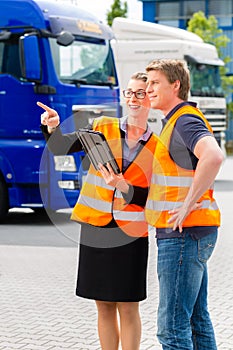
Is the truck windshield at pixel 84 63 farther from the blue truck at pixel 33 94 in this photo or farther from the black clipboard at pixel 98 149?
the black clipboard at pixel 98 149

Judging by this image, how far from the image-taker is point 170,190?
4395mm

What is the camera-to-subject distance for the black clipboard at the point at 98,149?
4645 mm

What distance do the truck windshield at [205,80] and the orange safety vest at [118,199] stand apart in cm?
1773

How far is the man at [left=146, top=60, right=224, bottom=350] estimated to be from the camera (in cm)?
437

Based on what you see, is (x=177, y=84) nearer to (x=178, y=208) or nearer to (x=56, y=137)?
(x=178, y=208)

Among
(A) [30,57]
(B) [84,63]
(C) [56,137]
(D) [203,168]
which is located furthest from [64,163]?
(D) [203,168]

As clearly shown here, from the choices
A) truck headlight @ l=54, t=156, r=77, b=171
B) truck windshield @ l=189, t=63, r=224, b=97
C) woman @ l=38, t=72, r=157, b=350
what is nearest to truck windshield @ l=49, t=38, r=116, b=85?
truck headlight @ l=54, t=156, r=77, b=171

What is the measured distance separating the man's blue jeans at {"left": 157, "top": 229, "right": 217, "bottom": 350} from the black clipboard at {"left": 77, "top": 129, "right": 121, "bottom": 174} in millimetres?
506

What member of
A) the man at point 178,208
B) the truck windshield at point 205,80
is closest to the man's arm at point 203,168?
the man at point 178,208

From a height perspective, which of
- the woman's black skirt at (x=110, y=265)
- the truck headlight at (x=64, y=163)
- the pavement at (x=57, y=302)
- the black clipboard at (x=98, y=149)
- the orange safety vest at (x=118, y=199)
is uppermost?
the black clipboard at (x=98, y=149)

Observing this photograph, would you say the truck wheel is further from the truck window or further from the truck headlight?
the truck window

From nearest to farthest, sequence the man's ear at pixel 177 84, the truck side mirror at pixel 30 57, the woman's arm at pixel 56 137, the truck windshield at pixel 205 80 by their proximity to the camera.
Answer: the man's ear at pixel 177 84, the woman's arm at pixel 56 137, the truck side mirror at pixel 30 57, the truck windshield at pixel 205 80

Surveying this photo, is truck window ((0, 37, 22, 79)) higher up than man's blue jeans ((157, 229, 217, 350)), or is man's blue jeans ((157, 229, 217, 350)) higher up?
truck window ((0, 37, 22, 79))

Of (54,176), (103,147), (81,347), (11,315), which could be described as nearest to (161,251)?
(103,147)
